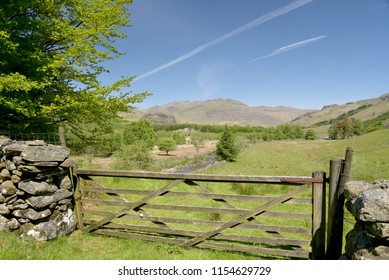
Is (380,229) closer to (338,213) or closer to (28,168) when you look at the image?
(338,213)

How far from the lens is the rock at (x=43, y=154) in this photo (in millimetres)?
5625

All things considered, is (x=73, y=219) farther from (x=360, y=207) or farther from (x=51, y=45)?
(x=51, y=45)

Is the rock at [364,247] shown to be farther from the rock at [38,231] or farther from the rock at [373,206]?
the rock at [38,231]

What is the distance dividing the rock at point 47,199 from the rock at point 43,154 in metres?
0.83

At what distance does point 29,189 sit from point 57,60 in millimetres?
7010

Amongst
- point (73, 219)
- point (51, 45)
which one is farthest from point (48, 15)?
point (73, 219)

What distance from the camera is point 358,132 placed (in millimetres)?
120062

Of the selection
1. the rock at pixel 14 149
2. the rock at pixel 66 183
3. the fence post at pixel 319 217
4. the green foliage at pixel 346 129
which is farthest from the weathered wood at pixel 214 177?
the green foliage at pixel 346 129

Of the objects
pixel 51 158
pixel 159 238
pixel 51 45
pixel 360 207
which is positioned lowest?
pixel 159 238

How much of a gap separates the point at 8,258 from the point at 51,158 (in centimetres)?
213

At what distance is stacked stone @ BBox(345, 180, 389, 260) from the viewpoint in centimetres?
358

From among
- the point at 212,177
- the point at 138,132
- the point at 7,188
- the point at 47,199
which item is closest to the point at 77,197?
the point at 47,199

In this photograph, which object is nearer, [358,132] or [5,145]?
[5,145]

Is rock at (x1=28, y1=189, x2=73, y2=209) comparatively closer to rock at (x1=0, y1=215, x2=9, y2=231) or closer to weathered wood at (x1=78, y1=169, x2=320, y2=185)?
weathered wood at (x1=78, y1=169, x2=320, y2=185)
